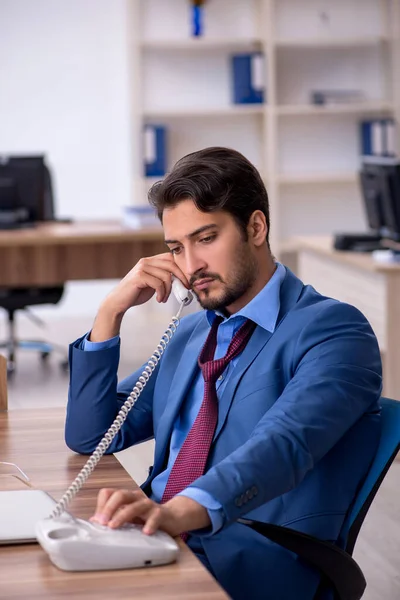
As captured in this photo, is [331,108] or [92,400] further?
[331,108]

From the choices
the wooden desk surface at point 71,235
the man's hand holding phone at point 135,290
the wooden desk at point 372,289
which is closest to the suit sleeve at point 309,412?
the man's hand holding phone at point 135,290

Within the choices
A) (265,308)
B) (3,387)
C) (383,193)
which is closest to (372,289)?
(383,193)

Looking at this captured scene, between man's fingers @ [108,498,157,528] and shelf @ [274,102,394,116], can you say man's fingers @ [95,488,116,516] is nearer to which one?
man's fingers @ [108,498,157,528]

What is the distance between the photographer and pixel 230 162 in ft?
6.06

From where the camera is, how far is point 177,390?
1907mm

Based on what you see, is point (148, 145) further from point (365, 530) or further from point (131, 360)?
point (365, 530)

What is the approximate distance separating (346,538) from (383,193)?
11.0 feet

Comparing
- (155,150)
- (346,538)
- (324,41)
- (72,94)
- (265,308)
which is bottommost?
(346,538)

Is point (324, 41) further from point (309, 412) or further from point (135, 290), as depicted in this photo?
point (309, 412)

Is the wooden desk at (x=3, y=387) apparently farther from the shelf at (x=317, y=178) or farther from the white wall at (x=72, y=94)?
the white wall at (x=72, y=94)

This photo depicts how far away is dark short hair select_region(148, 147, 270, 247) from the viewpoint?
1796 mm

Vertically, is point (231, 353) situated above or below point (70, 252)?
above

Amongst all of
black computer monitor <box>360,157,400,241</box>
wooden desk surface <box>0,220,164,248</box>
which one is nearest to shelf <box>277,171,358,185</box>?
wooden desk surface <box>0,220,164,248</box>

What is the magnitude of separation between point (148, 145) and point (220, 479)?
6.02 metres
